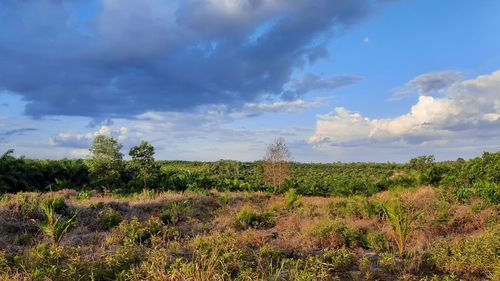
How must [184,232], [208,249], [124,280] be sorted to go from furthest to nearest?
[184,232], [208,249], [124,280]

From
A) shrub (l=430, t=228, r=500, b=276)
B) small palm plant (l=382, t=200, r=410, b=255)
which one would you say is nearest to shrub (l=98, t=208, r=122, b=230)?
small palm plant (l=382, t=200, r=410, b=255)

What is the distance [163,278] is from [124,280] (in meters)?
0.76

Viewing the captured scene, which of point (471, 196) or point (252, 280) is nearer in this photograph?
point (252, 280)

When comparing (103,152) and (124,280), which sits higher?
(103,152)

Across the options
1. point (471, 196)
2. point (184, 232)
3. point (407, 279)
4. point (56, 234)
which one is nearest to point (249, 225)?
point (184, 232)

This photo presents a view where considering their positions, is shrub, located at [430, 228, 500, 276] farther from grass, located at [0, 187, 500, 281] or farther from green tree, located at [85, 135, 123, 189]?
green tree, located at [85, 135, 123, 189]

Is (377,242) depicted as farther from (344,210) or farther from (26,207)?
(26,207)

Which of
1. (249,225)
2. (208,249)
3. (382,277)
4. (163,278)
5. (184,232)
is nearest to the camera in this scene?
(163,278)

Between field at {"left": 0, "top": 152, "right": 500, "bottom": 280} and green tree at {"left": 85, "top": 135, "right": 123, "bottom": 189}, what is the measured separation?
654 millimetres

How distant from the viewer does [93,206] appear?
38.1 feet

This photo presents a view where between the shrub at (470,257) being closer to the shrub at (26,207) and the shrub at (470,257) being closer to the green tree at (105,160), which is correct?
the shrub at (26,207)

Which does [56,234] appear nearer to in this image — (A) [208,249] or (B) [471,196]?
(A) [208,249]

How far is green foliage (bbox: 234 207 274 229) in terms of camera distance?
1065 centimetres

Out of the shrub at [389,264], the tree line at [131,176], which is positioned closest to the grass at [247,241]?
the shrub at [389,264]
